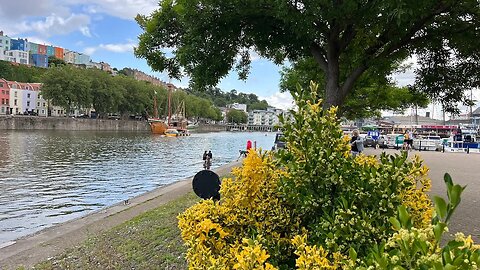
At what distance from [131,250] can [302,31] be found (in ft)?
15.7

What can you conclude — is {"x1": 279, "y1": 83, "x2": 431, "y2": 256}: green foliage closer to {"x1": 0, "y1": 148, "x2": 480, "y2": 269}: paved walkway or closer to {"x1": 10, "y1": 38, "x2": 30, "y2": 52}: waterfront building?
{"x1": 0, "y1": 148, "x2": 480, "y2": 269}: paved walkway

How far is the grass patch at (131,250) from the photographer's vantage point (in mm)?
6625

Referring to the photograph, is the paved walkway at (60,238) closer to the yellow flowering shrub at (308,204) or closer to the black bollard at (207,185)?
the black bollard at (207,185)

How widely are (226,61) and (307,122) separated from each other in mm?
7015

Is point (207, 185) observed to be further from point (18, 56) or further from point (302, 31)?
point (18, 56)

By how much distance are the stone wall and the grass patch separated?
8590cm

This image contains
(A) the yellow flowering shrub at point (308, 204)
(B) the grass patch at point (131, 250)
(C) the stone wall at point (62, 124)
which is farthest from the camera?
(C) the stone wall at point (62, 124)

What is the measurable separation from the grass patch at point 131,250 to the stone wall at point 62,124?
8590 cm

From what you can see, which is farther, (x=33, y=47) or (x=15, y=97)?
(x=33, y=47)

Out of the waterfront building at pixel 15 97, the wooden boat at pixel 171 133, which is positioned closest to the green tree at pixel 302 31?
the wooden boat at pixel 171 133

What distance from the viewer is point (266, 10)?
8.46m

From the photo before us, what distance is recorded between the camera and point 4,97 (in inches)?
4373

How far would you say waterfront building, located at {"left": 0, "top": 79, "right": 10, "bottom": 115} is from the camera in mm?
110625

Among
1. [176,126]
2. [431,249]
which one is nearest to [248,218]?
[431,249]
